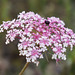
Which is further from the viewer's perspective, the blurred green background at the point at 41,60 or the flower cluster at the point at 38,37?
the blurred green background at the point at 41,60

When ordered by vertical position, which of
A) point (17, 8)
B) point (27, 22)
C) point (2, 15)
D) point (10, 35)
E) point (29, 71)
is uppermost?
point (17, 8)

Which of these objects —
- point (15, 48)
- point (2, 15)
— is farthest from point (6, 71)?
point (2, 15)

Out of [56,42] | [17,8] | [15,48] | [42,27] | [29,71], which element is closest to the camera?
[56,42]

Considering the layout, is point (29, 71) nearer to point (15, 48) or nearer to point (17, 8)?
point (15, 48)

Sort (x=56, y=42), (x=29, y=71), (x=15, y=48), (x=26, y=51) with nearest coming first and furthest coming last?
(x=26, y=51) < (x=56, y=42) < (x=29, y=71) < (x=15, y=48)

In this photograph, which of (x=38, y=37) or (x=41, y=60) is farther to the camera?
(x=41, y=60)

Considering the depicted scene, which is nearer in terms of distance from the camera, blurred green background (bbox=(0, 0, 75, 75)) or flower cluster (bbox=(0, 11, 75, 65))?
flower cluster (bbox=(0, 11, 75, 65))

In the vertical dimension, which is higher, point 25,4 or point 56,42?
point 25,4

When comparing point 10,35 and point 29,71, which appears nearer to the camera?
point 10,35
